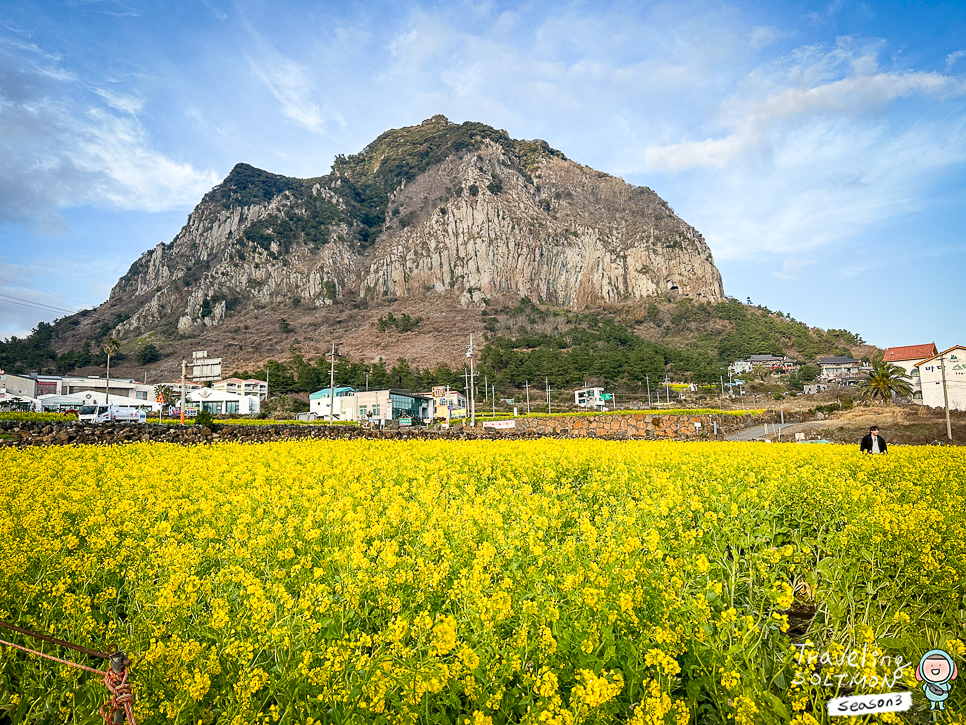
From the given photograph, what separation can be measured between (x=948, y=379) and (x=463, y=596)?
208ft

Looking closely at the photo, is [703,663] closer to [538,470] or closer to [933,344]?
[538,470]

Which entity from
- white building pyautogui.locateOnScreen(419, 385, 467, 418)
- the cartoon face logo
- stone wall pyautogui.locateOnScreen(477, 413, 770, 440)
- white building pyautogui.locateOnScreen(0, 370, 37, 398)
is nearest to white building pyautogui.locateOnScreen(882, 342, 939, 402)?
stone wall pyautogui.locateOnScreen(477, 413, 770, 440)

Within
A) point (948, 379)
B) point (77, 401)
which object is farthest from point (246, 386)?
point (948, 379)

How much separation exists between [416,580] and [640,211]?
197325 mm

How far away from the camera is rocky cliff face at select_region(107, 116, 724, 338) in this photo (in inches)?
5625

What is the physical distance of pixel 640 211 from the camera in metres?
184

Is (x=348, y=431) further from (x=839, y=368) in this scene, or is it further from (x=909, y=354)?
(x=839, y=368)

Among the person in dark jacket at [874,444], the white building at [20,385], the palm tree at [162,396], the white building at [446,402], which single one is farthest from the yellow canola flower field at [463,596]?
the white building at [20,385]

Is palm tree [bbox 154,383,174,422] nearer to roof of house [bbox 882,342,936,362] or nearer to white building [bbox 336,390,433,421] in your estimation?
white building [bbox 336,390,433,421]

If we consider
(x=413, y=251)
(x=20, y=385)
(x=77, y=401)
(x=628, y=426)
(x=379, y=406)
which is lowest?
(x=628, y=426)

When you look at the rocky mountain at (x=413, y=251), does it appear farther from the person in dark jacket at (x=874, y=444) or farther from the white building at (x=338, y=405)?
the person in dark jacket at (x=874, y=444)

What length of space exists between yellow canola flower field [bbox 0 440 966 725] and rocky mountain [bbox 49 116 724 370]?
5013 inches

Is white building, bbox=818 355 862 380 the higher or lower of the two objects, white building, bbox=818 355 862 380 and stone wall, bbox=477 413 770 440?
the higher

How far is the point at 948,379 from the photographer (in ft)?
159
